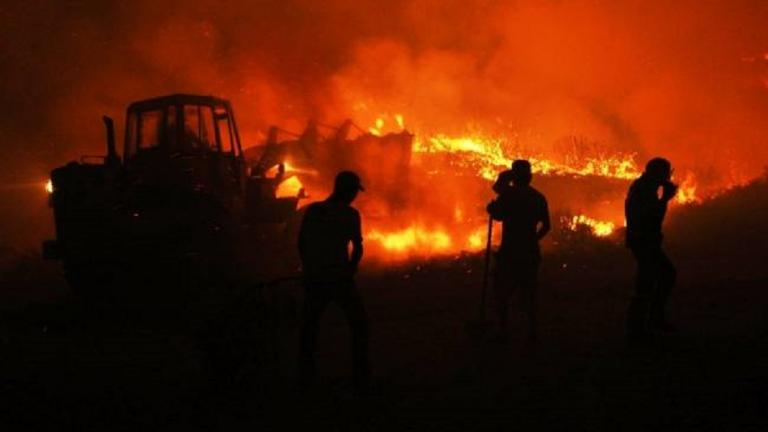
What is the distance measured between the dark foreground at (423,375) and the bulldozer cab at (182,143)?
2599mm

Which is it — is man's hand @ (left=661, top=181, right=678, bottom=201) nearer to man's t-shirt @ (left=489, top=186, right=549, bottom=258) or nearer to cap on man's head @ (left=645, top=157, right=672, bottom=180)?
cap on man's head @ (left=645, top=157, right=672, bottom=180)

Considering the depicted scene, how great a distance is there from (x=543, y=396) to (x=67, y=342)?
19.0 ft

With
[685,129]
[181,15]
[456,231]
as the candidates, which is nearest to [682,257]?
[456,231]

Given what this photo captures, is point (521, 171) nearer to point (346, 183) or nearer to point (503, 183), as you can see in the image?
point (503, 183)

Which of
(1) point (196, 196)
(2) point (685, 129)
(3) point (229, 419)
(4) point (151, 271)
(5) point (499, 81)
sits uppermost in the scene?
(5) point (499, 81)

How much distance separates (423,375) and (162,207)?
5714 mm

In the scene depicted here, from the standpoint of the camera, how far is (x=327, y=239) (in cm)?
564

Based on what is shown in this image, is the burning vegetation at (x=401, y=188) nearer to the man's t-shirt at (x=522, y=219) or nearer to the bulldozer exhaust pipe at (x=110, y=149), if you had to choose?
the bulldozer exhaust pipe at (x=110, y=149)

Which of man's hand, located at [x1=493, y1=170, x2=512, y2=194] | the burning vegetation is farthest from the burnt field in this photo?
the burning vegetation

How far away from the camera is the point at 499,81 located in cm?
2878


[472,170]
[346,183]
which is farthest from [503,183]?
[472,170]

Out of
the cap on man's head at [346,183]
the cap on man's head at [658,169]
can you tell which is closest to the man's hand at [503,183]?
the cap on man's head at [658,169]

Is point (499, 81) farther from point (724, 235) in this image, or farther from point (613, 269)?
point (613, 269)

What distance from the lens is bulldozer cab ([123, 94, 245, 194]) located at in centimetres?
1100
